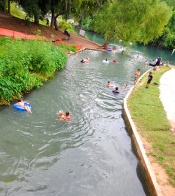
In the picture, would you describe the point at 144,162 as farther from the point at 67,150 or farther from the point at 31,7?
the point at 31,7

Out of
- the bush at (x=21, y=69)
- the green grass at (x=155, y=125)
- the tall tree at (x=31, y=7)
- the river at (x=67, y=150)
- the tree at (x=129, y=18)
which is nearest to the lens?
the river at (x=67, y=150)

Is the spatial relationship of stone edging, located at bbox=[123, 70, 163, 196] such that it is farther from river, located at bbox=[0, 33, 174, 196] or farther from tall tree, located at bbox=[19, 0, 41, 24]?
tall tree, located at bbox=[19, 0, 41, 24]

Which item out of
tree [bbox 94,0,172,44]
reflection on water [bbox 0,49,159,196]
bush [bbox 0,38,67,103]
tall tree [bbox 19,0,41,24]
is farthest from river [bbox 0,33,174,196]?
tree [bbox 94,0,172,44]

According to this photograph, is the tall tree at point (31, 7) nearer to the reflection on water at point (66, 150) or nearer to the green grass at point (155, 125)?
the reflection on water at point (66, 150)

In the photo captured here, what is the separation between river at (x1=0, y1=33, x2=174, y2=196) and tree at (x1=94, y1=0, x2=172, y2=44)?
86.2ft

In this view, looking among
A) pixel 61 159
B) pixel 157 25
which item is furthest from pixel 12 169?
pixel 157 25

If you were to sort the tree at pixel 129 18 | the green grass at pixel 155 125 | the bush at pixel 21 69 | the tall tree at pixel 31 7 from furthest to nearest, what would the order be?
the tree at pixel 129 18, the tall tree at pixel 31 7, the bush at pixel 21 69, the green grass at pixel 155 125

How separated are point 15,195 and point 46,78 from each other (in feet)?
38.5

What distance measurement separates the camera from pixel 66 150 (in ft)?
30.5

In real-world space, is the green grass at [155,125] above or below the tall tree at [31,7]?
below

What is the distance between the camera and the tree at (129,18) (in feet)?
120

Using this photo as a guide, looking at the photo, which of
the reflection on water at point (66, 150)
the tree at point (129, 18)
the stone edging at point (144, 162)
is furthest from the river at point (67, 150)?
the tree at point (129, 18)

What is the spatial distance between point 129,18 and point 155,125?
99.0 feet

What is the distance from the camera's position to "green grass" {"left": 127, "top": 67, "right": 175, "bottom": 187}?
8984mm
